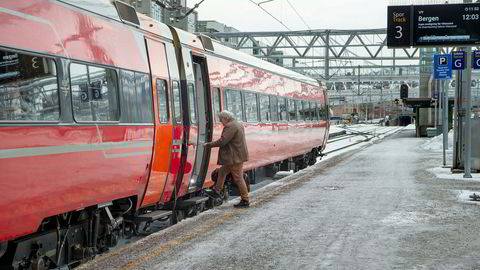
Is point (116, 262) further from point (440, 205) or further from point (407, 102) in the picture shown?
point (407, 102)

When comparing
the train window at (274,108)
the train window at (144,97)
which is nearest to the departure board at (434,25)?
the train window at (274,108)

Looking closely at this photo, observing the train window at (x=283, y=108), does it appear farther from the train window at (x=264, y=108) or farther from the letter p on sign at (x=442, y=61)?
the letter p on sign at (x=442, y=61)

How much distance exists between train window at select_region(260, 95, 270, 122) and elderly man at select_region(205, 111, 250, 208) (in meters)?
4.30

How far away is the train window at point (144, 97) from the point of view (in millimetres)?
7539

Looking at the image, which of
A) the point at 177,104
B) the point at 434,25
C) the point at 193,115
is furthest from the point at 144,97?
the point at 434,25

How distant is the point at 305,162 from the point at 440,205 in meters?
Result: 11.1

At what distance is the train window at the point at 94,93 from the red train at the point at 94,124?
1 centimetres

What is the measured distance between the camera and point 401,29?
1326cm

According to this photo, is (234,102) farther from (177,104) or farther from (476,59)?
(476,59)

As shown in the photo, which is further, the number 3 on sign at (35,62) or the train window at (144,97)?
the train window at (144,97)

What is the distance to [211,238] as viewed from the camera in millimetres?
7266

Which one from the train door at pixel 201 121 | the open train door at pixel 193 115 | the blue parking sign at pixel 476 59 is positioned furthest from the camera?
the blue parking sign at pixel 476 59

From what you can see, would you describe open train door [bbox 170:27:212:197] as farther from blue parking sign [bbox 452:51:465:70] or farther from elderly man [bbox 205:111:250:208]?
blue parking sign [bbox 452:51:465:70]

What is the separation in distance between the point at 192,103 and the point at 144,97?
1.85 metres
